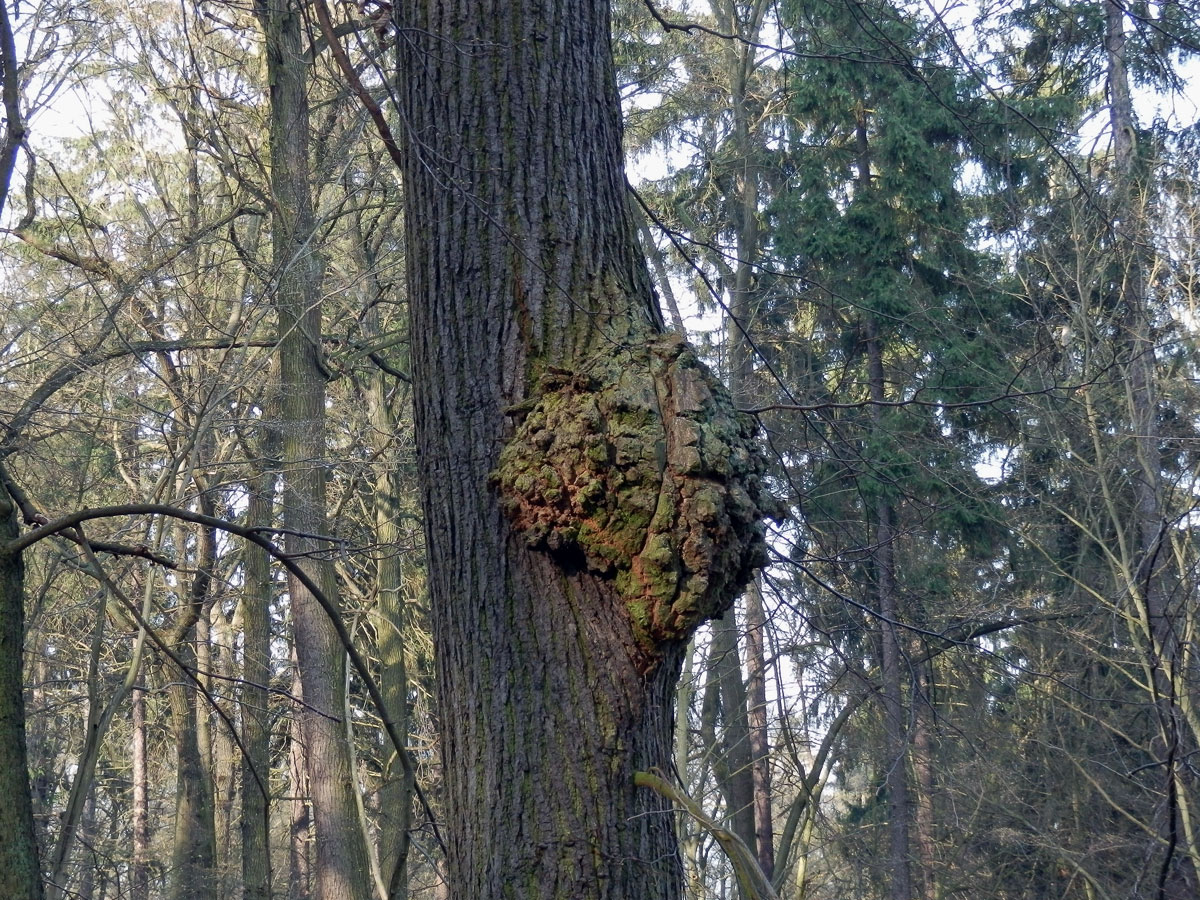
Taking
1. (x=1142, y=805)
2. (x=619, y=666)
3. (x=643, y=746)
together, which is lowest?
(x=1142, y=805)

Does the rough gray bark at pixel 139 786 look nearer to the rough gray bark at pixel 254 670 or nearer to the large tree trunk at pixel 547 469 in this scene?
the rough gray bark at pixel 254 670

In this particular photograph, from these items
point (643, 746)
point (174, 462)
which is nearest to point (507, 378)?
point (643, 746)

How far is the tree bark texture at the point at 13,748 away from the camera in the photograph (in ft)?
7.54

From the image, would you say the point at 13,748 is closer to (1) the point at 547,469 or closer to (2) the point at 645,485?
(1) the point at 547,469

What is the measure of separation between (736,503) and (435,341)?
671mm

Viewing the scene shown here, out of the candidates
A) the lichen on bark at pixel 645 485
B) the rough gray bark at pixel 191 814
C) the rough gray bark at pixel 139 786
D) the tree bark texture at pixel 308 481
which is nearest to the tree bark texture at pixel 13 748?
the lichen on bark at pixel 645 485

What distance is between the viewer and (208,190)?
931 cm

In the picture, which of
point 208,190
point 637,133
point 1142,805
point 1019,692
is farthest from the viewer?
point 637,133

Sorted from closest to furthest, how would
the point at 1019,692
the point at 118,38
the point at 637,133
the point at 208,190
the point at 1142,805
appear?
the point at 118,38 < the point at 208,190 < the point at 1142,805 < the point at 1019,692 < the point at 637,133

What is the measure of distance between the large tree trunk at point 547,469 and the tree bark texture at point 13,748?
3.72ft

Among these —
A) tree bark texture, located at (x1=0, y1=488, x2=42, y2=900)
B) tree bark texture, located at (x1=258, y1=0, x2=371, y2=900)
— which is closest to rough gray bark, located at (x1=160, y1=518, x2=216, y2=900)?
tree bark texture, located at (x1=258, y1=0, x2=371, y2=900)

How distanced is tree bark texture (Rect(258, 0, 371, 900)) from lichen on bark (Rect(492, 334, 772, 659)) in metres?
6.72

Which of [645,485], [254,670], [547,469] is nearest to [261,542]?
[547,469]

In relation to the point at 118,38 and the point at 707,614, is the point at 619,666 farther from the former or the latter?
the point at 118,38
